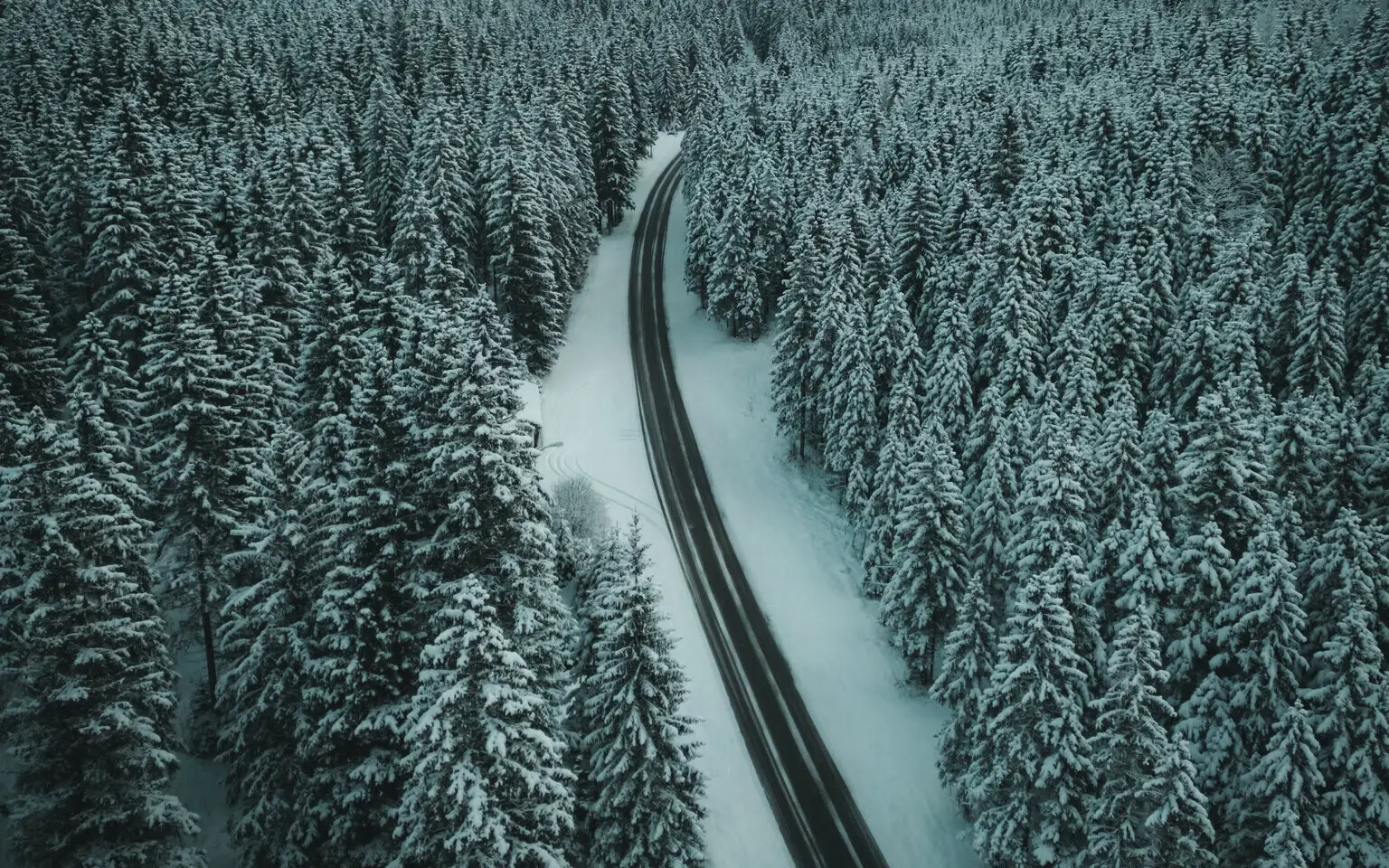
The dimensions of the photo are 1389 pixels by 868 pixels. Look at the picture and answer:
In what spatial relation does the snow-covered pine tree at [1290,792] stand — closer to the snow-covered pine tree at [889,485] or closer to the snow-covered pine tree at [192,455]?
the snow-covered pine tree at [889,485]

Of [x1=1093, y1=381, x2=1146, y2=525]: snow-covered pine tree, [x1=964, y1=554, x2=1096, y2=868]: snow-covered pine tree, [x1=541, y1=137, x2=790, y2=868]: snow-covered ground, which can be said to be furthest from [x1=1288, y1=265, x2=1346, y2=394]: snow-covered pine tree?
[x1=541, y1=137, x2=790, y2=868]: snow-covered ground

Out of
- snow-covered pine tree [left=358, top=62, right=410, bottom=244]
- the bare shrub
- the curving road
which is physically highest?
snow-covered pine tree [left=358, top=62, right=410, bottom=244]

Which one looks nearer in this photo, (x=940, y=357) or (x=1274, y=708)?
(x=1274, y=708)

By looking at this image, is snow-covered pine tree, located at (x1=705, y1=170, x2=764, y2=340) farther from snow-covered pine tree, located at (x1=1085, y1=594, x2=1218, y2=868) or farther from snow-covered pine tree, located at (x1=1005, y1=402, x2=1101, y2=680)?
snow-covered pine tree, located at (x1=1085, y1=594, x2=1218, y2=868)

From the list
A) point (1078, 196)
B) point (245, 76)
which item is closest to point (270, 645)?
point (1078, 196)

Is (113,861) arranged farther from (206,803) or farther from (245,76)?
(245,76)

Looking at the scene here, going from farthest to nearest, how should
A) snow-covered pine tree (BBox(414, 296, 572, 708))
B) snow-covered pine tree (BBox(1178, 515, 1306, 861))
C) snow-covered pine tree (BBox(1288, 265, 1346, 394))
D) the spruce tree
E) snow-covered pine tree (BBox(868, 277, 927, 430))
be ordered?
snow-covered pine tree (BBox(868, 277, 927, 430)) < snow-covered pine tree (BBox(1288, 265, 1346, 394)) < the spruce tree < snow-covered pine tree (BBox(1178, 515, 1306, 861)) < snow-covered pine tree (BBox(414, 296, 572, 708))

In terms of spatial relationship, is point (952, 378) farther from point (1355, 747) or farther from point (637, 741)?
point (637, 741)

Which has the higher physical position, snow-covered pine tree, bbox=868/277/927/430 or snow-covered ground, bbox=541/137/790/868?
snow-covered pine tree, bbox=868/277/927/430
